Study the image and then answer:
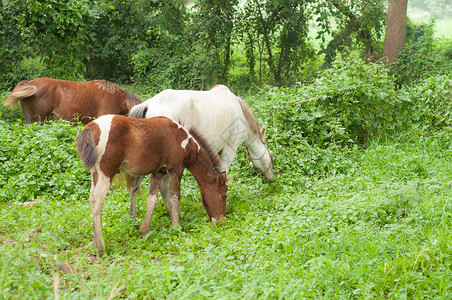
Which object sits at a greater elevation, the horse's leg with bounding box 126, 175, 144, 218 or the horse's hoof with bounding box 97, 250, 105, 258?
the horse's leg with bounding box 126, 175, 144, 218

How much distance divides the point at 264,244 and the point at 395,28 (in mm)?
9578

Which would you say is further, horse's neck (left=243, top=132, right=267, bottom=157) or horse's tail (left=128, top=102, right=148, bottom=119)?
horse's neck (left=243, top=132, right=267, bottom=157)

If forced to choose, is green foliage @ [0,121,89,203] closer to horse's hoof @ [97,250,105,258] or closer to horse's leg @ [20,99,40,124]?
horse's leg @ [20,99,40,124]

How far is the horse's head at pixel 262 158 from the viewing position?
22.2ft

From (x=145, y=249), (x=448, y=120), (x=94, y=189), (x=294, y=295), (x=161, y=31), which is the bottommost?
(x=145, y=249)

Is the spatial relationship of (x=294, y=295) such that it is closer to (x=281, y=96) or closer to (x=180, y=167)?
(x=180, y=167)

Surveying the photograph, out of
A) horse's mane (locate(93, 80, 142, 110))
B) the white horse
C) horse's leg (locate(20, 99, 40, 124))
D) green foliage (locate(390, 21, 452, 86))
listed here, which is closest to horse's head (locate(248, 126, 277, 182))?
the white horse

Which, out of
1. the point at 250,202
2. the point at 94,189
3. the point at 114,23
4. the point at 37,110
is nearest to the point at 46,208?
the point at 94,189

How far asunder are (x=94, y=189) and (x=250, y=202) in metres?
2.18

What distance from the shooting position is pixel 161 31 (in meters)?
13.1

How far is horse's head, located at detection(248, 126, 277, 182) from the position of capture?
6777 millimetres

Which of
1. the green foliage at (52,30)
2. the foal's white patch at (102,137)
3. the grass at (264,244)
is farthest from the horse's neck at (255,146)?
the green foliage at (52,30)

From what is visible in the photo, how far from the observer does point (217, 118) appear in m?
6.19

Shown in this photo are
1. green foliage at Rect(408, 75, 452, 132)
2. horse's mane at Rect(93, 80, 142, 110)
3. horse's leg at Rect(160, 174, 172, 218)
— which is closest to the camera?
horse's leg at Rect(160, 174, 172, 218)
